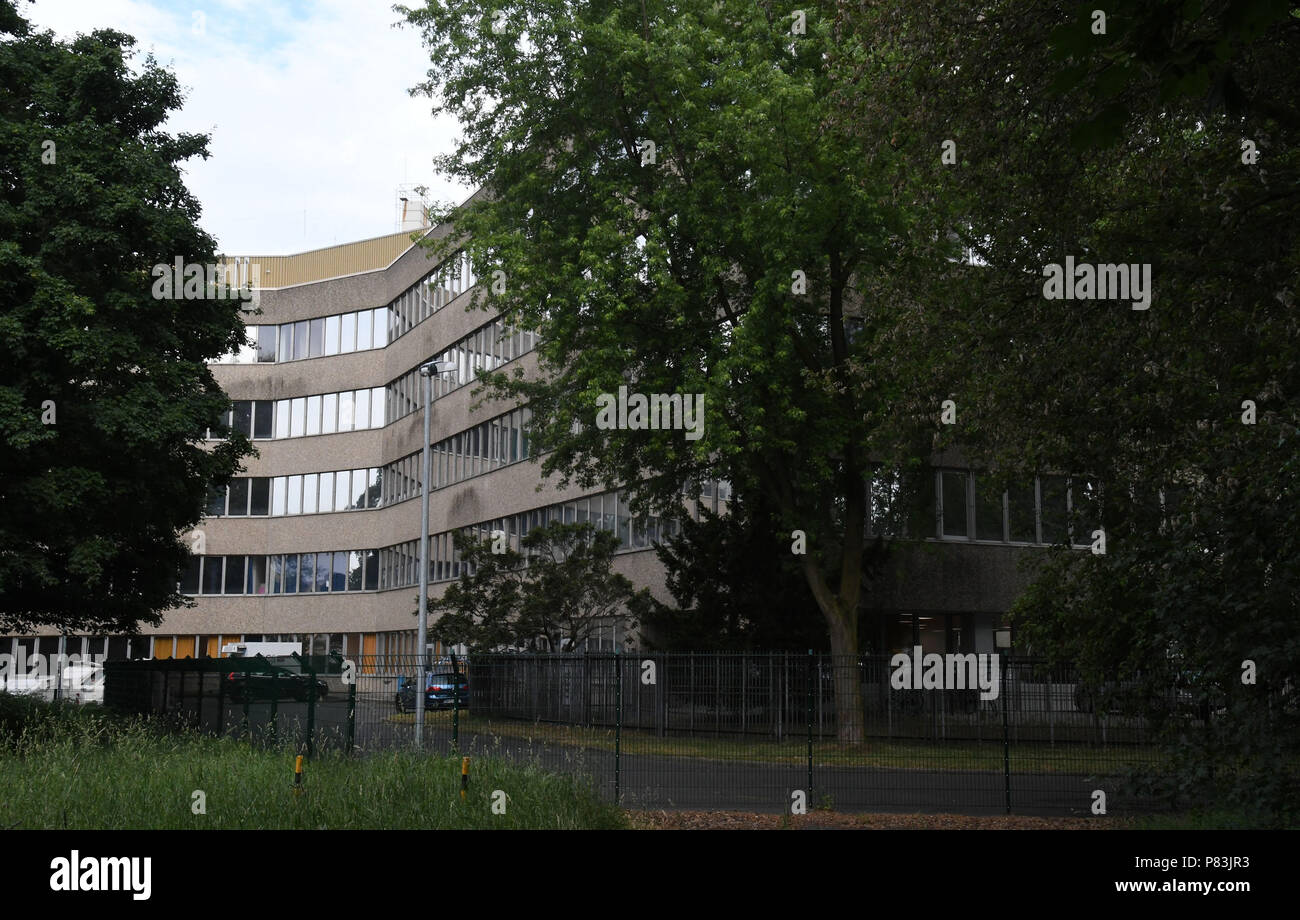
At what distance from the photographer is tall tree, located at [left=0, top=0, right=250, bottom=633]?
924 inches

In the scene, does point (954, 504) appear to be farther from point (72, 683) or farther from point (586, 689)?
point (72, 683)

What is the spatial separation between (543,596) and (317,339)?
36.8m

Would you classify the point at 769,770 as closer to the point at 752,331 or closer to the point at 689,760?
the point at 689,760

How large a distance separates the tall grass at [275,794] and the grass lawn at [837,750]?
3.79 m

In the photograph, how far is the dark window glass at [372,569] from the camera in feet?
204

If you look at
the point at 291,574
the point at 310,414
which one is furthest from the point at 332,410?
the point at 291,574

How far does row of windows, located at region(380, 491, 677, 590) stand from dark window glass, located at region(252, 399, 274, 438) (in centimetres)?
961

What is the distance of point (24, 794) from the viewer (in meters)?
11.9

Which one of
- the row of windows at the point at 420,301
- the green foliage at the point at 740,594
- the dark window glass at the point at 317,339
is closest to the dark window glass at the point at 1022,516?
the green foliage at the point at 740,594

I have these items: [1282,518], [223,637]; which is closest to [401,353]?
[223,637]

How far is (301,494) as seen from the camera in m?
65.5

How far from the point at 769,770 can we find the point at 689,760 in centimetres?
111

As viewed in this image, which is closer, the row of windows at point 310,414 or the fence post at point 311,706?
the fence post at point 311,706

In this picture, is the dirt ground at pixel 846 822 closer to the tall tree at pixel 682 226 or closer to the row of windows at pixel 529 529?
the tall tree at pixel 682 226
